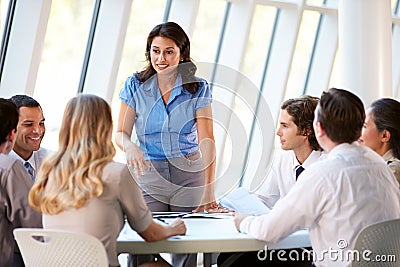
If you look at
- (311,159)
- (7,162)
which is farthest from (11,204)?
(311,159)

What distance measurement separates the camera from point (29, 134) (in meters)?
3.17

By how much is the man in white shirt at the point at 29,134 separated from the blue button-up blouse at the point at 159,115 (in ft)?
1.43

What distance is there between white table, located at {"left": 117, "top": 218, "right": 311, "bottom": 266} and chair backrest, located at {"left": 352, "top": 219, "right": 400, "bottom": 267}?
0.30 metres

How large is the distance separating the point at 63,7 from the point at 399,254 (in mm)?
3116

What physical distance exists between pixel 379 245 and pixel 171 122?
4.21 ft

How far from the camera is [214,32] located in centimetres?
622

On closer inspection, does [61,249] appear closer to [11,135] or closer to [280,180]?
[11,135]

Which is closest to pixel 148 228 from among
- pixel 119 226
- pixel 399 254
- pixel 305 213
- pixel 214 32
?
pixel 119 226

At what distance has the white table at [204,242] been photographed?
246 centimetres

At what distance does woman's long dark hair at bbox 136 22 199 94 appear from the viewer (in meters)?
3.36

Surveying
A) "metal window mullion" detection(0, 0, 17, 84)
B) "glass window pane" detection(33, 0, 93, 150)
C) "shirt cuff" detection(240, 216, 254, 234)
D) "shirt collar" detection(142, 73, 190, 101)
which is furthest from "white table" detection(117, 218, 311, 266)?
"glass window pane" detection(33, 0, 93, 150)

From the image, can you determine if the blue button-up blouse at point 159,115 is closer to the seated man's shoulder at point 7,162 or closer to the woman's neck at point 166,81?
the woman's neck at point 166,81

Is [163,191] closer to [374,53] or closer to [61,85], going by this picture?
[61,85]

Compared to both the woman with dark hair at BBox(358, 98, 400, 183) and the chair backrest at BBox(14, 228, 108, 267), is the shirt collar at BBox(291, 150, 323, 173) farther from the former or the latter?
the chair backrest at BBox(14, 228, 108, 267)
